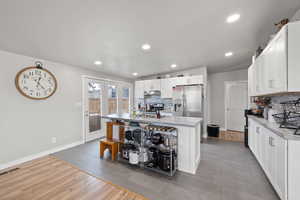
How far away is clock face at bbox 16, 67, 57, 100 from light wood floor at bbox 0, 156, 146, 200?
153 cm

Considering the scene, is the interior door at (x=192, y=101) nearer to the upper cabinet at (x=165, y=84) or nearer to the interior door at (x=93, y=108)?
the upper cabinet at (x=165, y=84)

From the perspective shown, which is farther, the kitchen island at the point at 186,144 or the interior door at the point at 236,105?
the interior door at the point at 236,105

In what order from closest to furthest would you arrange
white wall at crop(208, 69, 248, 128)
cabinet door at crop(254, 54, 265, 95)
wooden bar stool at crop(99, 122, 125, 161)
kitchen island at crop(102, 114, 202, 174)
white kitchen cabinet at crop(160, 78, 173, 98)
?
kitchen island at crop(102, 114, 202, 174)
cabinet door at crop(254, 54, 265, 95)
wooden bar stool at crop(99, 122, 125, 161)
white kitchen cabinet at crop(160, 78, 173, 98)
white wall at crop(208, 69, 248, 128)

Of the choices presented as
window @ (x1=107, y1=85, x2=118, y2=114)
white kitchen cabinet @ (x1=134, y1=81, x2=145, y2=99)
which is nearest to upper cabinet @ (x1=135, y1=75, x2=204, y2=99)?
white kitchen cabinet @ (x1=134, y1=81, x2=145, y2=99)

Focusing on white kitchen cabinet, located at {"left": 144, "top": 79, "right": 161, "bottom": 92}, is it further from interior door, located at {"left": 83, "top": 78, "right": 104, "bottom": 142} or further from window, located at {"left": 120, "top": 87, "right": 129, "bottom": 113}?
interior door, located at {"left": 83, "top": 78, "right": 104, "bottom": 142}

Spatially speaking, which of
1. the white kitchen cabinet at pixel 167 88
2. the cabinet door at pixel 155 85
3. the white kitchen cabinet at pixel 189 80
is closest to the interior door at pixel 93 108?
the cabinet door at pixel 155 85

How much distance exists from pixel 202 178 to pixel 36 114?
378cm

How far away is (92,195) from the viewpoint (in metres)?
1.72

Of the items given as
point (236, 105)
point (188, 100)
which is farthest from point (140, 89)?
point (236, 105)

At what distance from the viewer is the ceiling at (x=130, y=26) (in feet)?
4.89

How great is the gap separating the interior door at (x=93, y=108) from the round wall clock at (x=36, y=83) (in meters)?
0.92

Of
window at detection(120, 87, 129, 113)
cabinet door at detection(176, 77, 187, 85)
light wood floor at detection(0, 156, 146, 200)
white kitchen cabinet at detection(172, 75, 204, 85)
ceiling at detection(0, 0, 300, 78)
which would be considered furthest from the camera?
window at detection(120, 87, 129, 113)

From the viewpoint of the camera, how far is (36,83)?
2.81 metres

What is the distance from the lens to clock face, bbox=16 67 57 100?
8.50 ft
